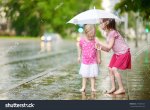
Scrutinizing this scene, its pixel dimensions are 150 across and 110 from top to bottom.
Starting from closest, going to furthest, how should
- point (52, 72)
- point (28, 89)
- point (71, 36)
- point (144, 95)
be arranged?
point (144, 95), point (28, 89), point (52, 72), point (71, 36)

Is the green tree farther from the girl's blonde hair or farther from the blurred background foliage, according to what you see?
the girl's blonde hair

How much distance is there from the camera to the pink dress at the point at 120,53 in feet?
46.5

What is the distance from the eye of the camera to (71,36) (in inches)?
4579

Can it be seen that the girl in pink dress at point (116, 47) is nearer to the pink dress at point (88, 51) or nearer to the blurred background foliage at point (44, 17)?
the pink dress at point (88, 51)

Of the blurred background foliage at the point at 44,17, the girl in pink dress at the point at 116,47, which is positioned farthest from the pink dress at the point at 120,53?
the blurred background foliage at the point at 44,17

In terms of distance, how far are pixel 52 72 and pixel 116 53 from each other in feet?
24.2

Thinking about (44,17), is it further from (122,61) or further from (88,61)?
(122,61)

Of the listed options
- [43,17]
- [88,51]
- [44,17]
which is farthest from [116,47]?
[44,17]

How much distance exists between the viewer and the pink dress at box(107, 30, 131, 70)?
46.5 ft

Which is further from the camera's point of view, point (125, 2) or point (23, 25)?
point (23, 25)

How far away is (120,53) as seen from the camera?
1422 cm

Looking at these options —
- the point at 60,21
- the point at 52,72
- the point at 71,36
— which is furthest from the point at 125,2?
the point at 71,36

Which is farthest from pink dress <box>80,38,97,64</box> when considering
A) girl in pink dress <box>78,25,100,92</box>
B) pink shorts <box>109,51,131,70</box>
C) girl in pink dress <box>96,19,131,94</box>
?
pink shorts <box>109,51,131,70</box>
